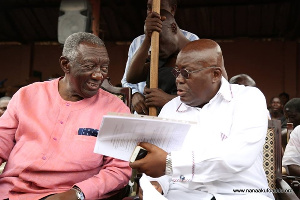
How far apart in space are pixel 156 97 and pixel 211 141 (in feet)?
2.21

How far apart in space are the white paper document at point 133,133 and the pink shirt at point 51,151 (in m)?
0.39

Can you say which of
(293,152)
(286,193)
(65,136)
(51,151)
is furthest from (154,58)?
(293,152)

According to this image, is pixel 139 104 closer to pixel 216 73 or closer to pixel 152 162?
pixel 216 73

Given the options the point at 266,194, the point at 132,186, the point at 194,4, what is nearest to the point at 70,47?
the point at 132,186

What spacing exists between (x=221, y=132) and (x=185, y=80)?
347 mm

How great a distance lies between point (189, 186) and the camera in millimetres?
2158

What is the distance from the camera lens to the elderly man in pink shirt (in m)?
2.27

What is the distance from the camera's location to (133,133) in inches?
74.5

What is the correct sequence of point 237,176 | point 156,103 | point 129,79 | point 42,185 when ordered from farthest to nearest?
1. point 129,79
2. point 156,103
3. point 42,185
4. point 237,176

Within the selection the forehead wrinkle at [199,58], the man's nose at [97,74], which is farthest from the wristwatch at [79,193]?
the forehead wrinkle at [199,58]

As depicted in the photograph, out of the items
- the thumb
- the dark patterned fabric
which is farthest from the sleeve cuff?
the dark patterned fabric

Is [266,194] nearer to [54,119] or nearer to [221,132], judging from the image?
[221,132]

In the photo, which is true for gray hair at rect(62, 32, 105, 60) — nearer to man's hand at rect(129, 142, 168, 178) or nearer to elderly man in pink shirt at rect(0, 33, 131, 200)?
elderly man in pink shirt at rect(0, 33, 131, 200)

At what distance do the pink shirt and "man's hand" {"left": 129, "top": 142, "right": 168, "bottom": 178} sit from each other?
1.38 feet
